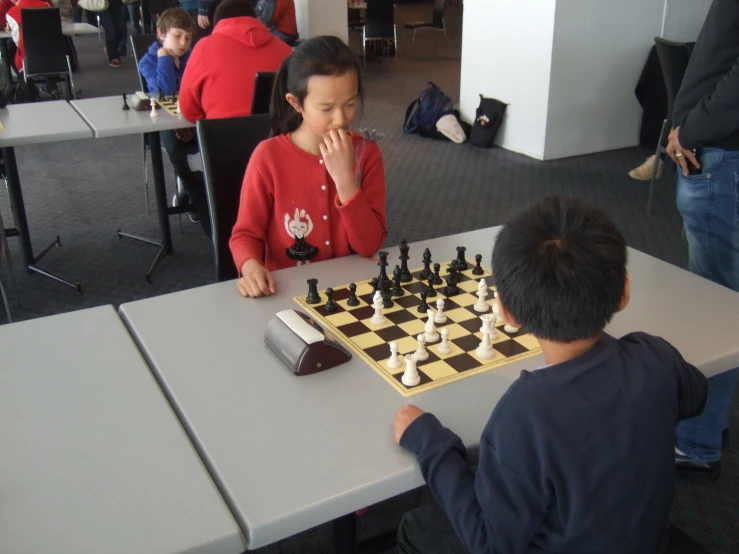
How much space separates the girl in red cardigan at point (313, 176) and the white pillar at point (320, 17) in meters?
5.80

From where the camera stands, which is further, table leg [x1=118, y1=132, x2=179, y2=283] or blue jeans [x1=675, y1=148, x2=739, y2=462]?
table leg [x1=118, y1=132, x2=179, y2=283]

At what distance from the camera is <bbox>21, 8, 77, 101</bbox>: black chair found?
5785mm

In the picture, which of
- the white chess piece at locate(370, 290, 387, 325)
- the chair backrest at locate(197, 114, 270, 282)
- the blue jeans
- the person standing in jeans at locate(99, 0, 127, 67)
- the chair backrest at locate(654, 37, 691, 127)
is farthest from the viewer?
the person standing in jeans at locate(99, 0, 127, 67)

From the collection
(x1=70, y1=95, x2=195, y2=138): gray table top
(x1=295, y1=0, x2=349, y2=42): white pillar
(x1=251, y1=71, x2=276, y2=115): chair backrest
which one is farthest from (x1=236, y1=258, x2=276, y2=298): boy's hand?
(x1=295, y1=0, x2=349, y2=42): white pillar

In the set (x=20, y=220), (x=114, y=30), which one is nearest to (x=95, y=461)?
(x=20, y=220)

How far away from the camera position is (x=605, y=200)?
14.8 ft

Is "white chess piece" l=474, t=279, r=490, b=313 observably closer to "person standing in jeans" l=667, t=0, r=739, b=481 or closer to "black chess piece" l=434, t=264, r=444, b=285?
"black chess piece" l=434, t=264, r=444, b=285

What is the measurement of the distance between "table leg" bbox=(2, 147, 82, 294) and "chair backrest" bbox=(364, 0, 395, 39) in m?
6.31

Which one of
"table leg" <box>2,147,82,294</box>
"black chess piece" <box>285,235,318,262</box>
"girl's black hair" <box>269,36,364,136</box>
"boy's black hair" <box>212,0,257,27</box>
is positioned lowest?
"table leg" <box>2,147,82,294</box>

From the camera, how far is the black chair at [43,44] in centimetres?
579

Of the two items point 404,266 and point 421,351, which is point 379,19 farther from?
point 421,351

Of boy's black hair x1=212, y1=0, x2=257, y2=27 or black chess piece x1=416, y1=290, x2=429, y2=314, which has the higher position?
boy's black hair x1=212, y1=0, x2=257, y2=27

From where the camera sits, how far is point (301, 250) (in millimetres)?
1746

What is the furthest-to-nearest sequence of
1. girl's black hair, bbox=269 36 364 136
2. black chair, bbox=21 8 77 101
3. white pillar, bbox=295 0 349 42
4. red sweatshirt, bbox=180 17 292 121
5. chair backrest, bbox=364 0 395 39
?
chair backrest, bbox=364 0 395 39
white pillar, bbox=295 0 349 42
black chair, bbox=21 8 77 101
red sweatshirt, bbox=180 17 292 121
girl's black hair, bbox=269 36 364 136
